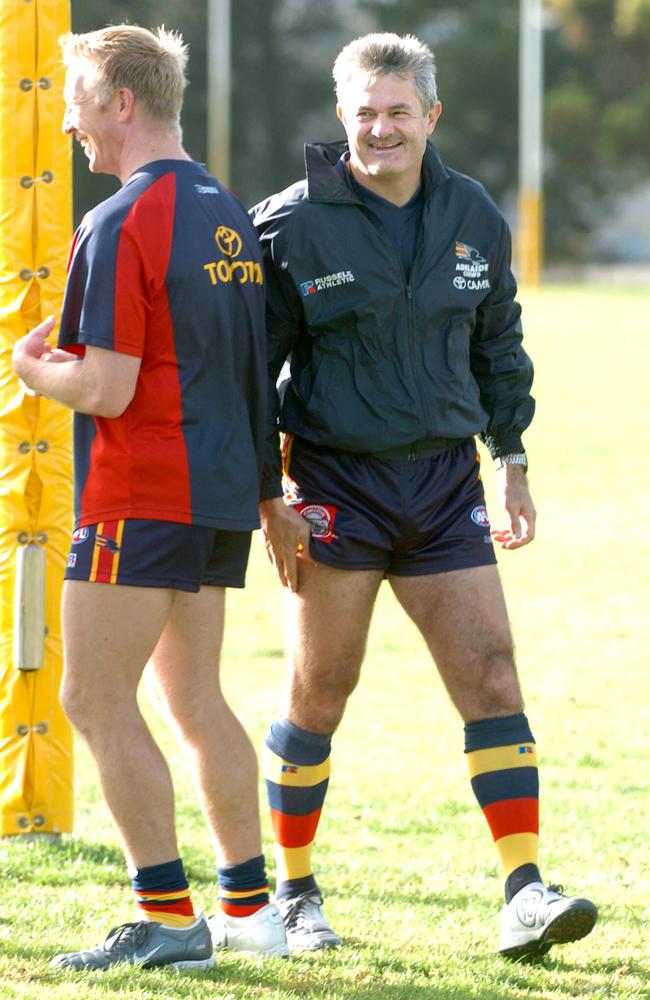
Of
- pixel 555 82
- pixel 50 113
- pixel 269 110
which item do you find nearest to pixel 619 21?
pixel 555 82

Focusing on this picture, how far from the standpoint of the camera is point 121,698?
13.1 feet

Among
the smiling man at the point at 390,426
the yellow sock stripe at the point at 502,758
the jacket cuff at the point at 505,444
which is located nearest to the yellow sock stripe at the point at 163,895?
the smiling man at the point at 390,426

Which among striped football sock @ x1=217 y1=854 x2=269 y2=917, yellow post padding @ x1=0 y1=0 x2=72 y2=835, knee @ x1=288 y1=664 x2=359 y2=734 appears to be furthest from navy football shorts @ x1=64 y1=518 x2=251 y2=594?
yellow post padding @ x1=0 y1=0 x2=72 y2=835

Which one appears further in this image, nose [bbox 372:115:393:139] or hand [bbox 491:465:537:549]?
hand [bbox 491:465:537:549]

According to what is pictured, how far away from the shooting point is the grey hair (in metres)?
4.34

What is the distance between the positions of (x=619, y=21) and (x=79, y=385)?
52.8 metres

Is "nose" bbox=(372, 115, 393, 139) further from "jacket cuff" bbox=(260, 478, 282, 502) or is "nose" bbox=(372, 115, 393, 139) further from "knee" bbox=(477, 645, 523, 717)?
"knee" bbox=(477, 645, 523, 717)

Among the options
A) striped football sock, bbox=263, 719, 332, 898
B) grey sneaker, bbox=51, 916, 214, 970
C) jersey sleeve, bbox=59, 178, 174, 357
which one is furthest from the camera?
striped football sock, bbox=263, 719, 332, 898

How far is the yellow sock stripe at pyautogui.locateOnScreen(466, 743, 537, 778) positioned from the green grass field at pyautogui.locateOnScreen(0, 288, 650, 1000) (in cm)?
47

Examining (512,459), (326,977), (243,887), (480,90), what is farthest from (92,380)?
(480,90)

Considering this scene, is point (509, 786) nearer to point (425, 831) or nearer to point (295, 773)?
point (295, 773)

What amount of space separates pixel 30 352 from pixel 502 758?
5.15 feet

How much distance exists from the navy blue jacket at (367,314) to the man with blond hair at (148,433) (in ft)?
0.87

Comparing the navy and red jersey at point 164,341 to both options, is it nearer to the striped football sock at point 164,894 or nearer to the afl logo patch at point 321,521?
the afl logo patch at point 321,521
